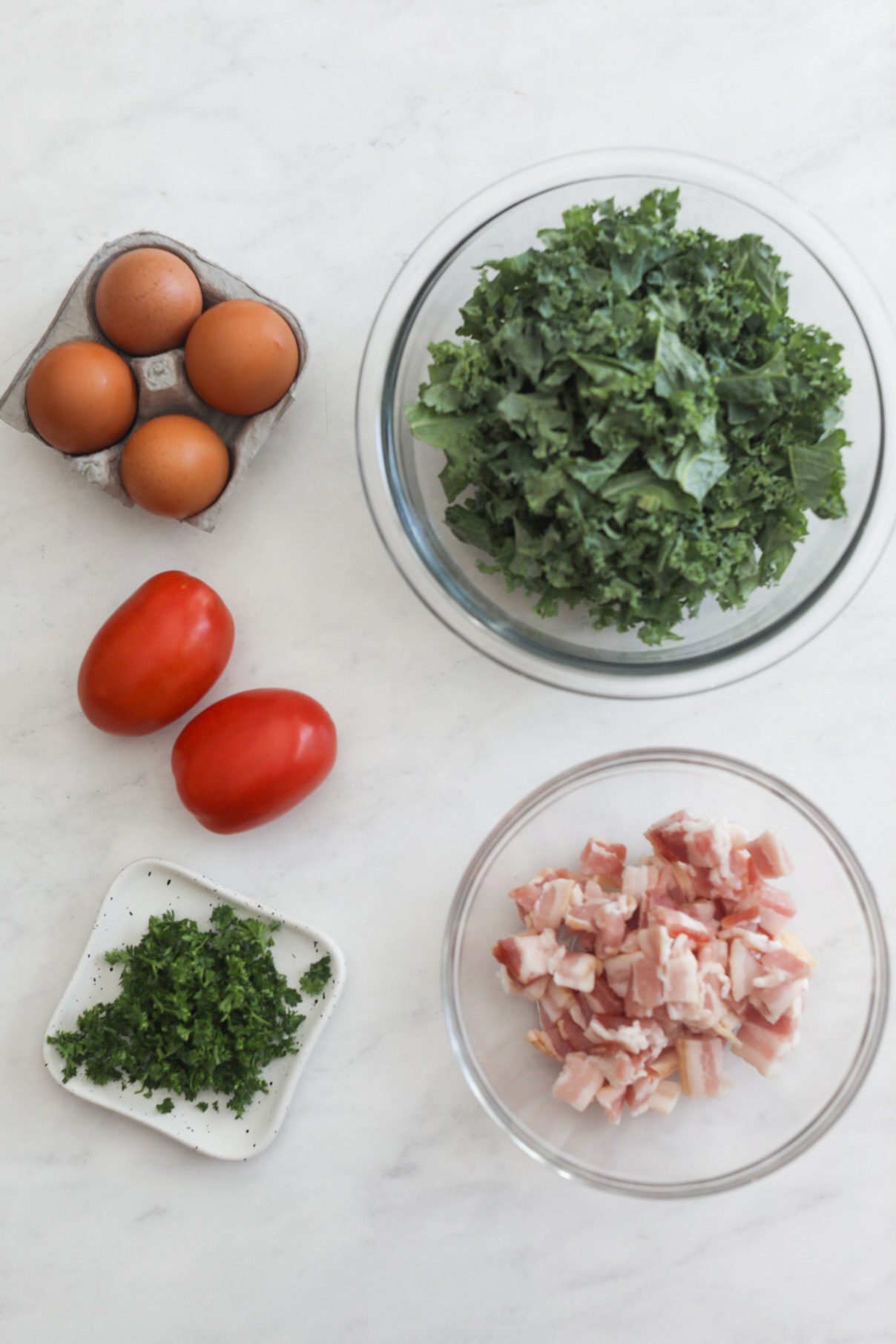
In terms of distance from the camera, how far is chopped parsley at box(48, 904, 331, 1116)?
1410mm

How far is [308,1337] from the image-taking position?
4.83ft

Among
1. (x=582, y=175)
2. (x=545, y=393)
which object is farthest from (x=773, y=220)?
(x=545, y=393)

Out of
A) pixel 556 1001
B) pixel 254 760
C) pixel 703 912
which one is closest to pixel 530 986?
pixel 556 1001

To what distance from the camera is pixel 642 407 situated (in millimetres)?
1041

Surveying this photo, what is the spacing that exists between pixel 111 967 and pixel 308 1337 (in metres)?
0.62

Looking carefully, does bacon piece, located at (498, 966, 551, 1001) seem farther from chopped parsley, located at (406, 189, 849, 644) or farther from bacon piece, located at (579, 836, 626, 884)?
chopped parsley, located at (406, 189, 849, 644)

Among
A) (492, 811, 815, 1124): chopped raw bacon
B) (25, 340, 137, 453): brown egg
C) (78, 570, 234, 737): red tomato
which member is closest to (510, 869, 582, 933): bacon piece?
(492, 811, 815, 1124): chopped raw bacon

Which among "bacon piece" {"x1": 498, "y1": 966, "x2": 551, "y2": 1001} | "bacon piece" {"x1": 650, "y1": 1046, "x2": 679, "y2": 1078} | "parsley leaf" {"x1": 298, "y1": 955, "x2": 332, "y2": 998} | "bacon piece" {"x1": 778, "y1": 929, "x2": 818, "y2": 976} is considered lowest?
"parsley leaf" {"x1": 298, "y1": 955, "x2": 332, "y2": 998}

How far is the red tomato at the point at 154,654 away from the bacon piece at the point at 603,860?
594mm

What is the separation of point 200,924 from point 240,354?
2.70 feet

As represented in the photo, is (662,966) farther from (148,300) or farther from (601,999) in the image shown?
(148,300)

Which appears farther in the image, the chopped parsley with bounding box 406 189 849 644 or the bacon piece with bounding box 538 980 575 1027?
the bacon piece with bounding box 538 980 575 1027

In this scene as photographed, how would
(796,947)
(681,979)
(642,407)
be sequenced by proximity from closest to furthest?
(642,407)
(681,979)
(796,947)

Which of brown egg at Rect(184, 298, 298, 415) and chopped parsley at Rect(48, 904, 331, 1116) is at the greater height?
brown egg at Rect(184, 298, 298, 415)
